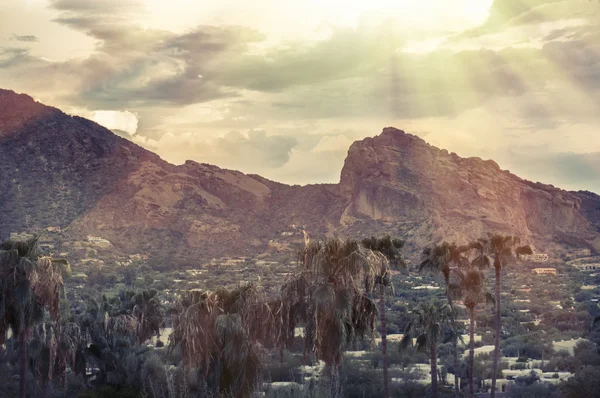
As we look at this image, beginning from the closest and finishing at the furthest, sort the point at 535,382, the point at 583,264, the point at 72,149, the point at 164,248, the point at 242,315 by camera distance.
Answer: the point at 242,315, the point at 535,382, the point at 583,264, the point at 164,248, the point at 72,149

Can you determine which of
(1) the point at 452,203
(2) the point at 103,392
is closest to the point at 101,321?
(2) the point at 103,392

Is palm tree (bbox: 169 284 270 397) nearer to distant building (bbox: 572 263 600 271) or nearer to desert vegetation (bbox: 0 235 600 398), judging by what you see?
desert vegetation (bbox: 0 235 600 398)

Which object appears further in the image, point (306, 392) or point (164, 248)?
point (164, 248)

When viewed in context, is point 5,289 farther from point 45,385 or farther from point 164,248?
point 164,248

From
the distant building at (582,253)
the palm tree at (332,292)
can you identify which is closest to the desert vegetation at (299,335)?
the palm tree at (332,292)

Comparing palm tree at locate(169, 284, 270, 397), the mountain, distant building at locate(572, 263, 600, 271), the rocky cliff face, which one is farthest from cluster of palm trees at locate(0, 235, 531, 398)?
the rocky cliff face

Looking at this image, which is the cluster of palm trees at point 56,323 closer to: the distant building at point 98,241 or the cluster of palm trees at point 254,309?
the cluster of palm trees at point 254,309
